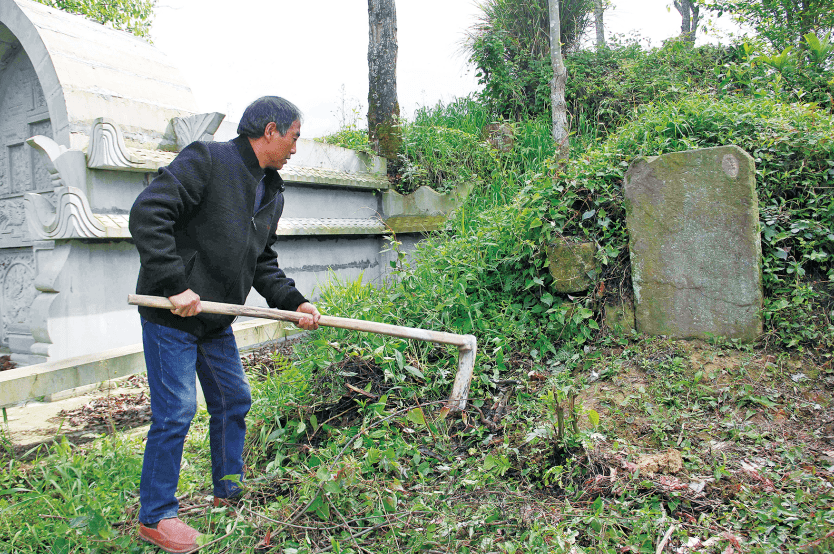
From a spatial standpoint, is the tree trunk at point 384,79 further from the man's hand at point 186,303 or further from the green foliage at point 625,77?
the man's hand at point 186,303

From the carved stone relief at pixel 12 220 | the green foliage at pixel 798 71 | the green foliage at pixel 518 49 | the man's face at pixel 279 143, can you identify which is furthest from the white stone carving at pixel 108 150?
the green foliage at pixel 798 71

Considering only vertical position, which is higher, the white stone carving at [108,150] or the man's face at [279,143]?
the white stone carving at [108,150]

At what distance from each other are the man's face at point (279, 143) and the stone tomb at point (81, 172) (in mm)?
2024

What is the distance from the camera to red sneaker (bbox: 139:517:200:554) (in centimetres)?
209

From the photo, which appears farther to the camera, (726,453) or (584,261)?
(584,261)

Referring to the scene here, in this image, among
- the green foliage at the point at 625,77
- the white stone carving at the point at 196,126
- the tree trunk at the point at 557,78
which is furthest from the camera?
the green foliage at the point at 625,77

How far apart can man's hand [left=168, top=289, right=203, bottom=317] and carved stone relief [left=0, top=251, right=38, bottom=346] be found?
372 cm

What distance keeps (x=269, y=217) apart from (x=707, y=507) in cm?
229

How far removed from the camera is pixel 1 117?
5168mm

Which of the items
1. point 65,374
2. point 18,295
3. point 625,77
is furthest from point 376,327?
point 625,77

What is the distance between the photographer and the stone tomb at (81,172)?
3818 mm

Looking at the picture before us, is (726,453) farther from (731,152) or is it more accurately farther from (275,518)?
(275,518)

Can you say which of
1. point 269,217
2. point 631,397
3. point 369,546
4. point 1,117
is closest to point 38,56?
point 1,117

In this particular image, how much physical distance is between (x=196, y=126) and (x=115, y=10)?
933 centimetres
